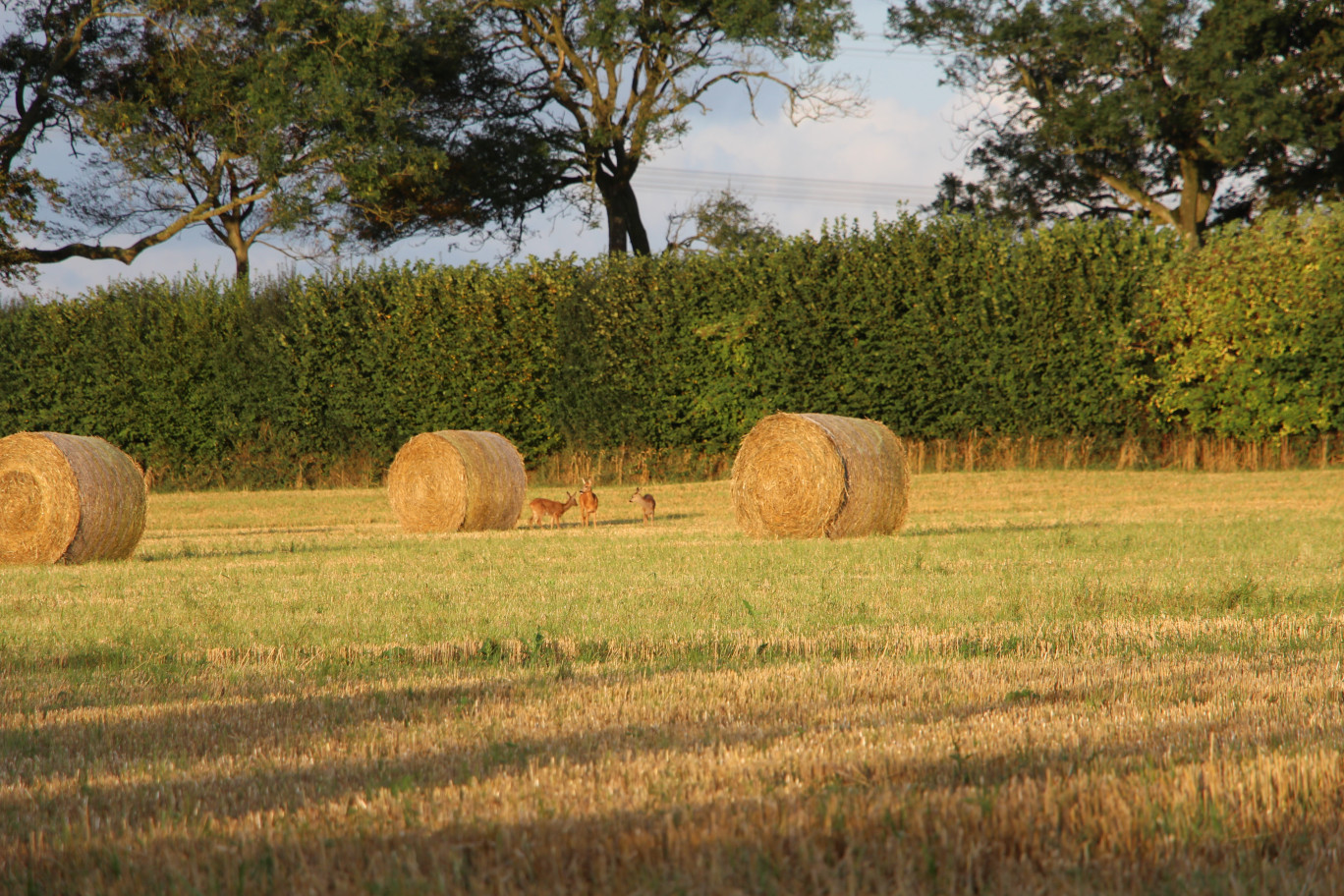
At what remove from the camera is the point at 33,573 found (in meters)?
12.1

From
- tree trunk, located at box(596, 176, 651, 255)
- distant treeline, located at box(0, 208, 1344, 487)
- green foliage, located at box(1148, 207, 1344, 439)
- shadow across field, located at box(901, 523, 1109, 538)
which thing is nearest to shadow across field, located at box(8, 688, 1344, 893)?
shadow across field, located at box(901, 523, 1109, 538)

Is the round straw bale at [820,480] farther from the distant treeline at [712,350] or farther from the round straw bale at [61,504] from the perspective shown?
the distant treeline at [712,350]

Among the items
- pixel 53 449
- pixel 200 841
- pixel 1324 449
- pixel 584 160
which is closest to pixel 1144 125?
pixel 1324 449

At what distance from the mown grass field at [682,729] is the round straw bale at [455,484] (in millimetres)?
6695

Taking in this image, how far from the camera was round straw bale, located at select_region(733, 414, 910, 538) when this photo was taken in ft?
49.5

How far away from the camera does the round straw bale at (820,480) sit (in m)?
15.1

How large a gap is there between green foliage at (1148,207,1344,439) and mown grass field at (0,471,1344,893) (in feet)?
52.2

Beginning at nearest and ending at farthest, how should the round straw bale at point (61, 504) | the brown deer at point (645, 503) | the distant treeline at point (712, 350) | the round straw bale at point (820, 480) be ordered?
the round straw bale at point (61, 504)
the round straw bale at point (820, 480)
the brown deer at point (645, 503)
the distant treeline at point (712, 350)

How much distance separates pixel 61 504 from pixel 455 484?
5848 millimetres

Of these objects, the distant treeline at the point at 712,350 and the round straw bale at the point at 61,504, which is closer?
the round straw bale at the point at 61,504

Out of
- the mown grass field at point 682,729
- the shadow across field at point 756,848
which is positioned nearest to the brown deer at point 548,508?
the mown grass field at point 682,729

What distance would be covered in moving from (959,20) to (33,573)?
105 feet

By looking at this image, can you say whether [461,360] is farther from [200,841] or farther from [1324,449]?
[200,841]

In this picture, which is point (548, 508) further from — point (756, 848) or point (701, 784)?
point (756, 848)
